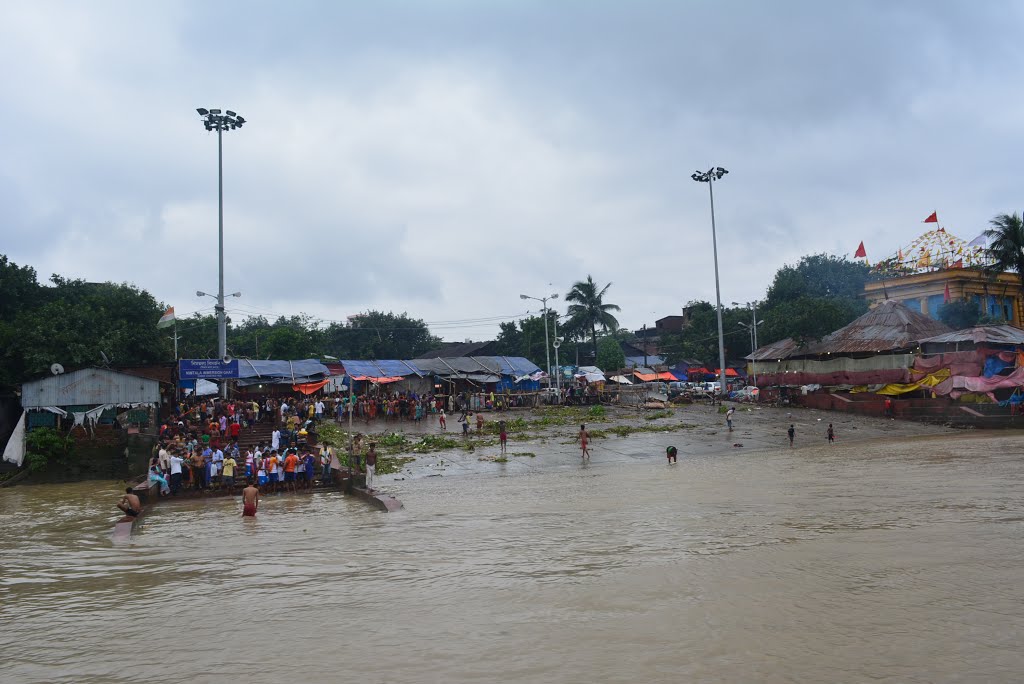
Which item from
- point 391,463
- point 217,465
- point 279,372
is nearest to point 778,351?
point 279,372

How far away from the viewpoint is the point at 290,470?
23219 millimetres

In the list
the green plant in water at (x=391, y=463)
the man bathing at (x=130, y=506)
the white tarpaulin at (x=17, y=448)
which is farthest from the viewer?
the white tarpaulin at (x=17, y=448)

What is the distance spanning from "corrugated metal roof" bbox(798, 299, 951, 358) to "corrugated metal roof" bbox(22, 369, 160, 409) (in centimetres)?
3980

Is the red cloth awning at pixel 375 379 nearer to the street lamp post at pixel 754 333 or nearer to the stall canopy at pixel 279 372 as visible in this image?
the stall canopy at pixel 279 372

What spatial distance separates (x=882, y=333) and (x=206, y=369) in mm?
39794

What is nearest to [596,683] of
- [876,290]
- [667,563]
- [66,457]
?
[667,563]

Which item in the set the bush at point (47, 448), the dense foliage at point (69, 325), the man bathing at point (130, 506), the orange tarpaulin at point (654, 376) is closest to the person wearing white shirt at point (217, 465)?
the man bathing at point (130, 506)

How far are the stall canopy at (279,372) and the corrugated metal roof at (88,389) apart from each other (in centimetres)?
1312

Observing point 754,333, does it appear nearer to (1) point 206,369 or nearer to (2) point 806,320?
(2) point 806,320

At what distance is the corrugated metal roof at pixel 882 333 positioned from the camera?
4541 cm

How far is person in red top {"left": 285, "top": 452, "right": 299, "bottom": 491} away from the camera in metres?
23.2

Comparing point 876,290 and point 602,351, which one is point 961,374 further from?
point 602,351

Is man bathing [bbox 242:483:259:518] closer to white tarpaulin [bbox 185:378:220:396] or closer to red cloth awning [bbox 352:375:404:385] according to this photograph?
red cloth awning [bbox 352:375:404:385]

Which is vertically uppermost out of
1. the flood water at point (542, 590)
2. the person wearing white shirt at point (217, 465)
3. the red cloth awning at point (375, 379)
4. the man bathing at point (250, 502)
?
the red cloth awning at point (375, 379)
